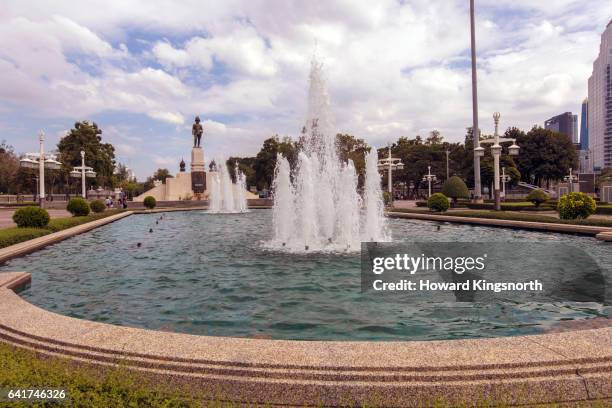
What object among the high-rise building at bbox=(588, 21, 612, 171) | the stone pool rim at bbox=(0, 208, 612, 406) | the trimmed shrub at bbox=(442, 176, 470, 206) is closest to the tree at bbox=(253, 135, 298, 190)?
the trimmed shrub at bbox=(442, 176, 470, 206)

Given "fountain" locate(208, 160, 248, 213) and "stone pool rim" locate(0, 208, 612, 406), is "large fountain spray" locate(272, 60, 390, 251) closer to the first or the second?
"stone pool rim" locate(0, 208, 612, 406)

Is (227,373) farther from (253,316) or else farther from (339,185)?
(339,185)

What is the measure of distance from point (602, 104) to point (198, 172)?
148 meters

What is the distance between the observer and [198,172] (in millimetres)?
52250

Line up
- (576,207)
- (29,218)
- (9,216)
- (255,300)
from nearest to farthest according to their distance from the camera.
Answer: (255,300)
(29,218)
(576,207)
(9,216)

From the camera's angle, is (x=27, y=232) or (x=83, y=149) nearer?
(x=27, y=232)

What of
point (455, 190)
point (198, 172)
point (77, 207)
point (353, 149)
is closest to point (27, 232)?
point (77, 207)

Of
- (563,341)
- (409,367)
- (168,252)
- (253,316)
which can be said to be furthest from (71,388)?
(168,252)

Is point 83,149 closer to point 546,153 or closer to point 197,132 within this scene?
point 197,132

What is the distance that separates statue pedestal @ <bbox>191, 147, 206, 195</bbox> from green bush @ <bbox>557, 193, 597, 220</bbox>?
40976 mm

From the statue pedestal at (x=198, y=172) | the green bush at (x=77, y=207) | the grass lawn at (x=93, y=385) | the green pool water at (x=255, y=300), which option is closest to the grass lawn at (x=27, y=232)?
the green pool water at (x=255, y=300)

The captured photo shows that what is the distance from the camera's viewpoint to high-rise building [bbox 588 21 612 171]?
138m

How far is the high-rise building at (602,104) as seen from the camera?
138 m

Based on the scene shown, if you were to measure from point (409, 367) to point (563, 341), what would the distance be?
1.67 m
